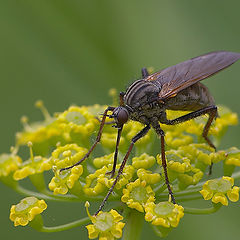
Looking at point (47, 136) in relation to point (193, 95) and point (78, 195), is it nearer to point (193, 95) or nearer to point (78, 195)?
point (78, 195)

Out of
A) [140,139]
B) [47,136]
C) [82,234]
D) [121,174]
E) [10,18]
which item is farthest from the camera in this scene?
[10,18]

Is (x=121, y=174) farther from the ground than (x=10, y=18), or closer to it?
closer to it

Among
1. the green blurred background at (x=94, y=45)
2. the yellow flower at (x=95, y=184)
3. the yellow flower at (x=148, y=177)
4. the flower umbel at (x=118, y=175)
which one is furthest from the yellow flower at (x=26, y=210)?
the green blurred background at (x=94, y=45)

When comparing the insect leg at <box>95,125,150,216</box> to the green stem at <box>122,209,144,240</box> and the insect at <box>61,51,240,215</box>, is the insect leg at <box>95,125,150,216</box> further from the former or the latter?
the green stem at <box>122,209,144,240</box>

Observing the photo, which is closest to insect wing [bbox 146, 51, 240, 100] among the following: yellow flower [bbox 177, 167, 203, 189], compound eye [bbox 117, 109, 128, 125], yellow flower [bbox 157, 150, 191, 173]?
compound eye [bbox 117, 109, 128, 125]

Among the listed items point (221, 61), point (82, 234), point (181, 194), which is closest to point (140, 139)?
point (181, 194)

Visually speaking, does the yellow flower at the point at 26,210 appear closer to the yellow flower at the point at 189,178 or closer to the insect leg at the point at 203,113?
the yellow flower at the point at 189,178
